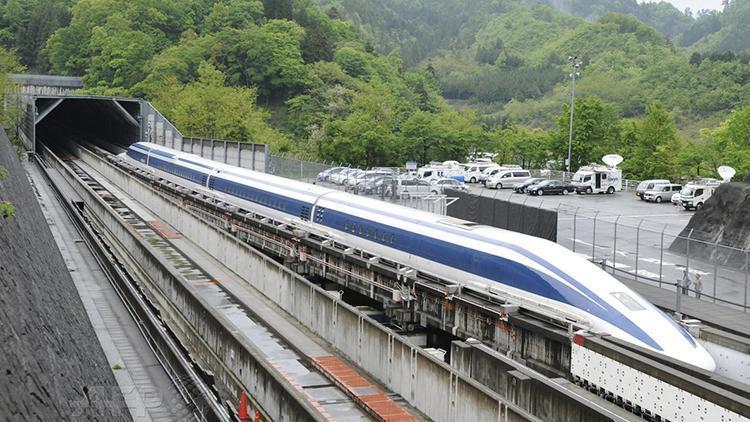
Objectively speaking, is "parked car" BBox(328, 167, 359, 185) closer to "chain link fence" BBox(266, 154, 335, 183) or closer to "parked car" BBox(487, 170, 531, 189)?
"chain link fence" BBox(266, 154, 335, 183)

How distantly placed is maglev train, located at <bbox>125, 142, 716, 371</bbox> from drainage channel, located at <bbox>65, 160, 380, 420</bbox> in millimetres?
4896

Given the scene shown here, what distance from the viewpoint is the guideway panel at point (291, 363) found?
18906mm

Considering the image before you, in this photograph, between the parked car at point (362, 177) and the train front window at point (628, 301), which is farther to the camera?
the parked car at point (362, 177)

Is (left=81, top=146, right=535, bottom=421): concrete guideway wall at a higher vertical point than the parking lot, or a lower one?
lower

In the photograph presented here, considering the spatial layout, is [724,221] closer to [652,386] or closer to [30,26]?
[652,386]

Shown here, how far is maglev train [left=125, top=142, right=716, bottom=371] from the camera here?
18.5 metres

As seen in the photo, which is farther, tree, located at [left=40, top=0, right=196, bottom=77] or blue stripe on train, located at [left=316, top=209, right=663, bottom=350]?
tree, located at [left=40, top=0, right=196, bottom=77]

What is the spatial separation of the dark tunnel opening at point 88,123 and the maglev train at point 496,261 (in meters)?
49.4

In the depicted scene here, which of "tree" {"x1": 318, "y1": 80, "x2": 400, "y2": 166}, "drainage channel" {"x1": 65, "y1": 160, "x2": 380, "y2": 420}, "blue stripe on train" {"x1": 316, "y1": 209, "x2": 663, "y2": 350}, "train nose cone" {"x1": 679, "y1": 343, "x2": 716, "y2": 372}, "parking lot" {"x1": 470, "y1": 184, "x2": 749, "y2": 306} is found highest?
"tree" {"x1": 318, "y1": 80, "x2": 400, "y2": 166}

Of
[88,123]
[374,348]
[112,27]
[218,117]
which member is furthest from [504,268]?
[112,27]

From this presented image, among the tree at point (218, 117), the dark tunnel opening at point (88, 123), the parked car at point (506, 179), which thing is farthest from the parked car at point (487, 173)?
the dark tunnel opening at point (88, 123)

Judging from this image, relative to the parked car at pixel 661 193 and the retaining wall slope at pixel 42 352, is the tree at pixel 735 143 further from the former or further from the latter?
the retaining wall slope at pixel 42 352

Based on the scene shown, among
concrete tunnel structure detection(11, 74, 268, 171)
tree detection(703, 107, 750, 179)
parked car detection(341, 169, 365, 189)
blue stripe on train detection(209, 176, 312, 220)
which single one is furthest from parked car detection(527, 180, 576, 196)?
blue stripe on train detection(209, 176, 312, 220)

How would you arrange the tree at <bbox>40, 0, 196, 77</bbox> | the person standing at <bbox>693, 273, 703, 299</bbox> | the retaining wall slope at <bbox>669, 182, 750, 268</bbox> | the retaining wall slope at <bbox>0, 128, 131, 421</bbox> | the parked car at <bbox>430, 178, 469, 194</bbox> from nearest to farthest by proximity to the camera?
1. the retaining wall slope at <bbox>0, 128, 131, 421</bbox>
2. the person standing at <bbox>693, 273, 703, 299</bbox>
3. the retaining wall slope at <bbox>669, 182, 750, 268</bbox>
4. the parked car at <bbox>430, 178, 469, 194</bbox>
5. the tree at <bbox>40, 0, 196, 77</bbox>
